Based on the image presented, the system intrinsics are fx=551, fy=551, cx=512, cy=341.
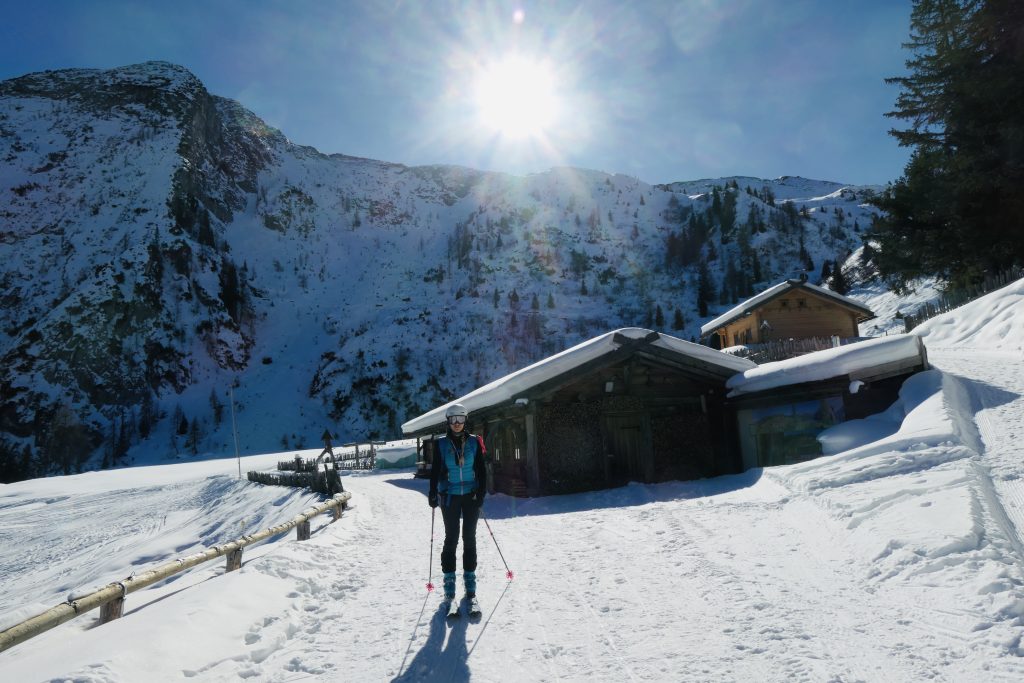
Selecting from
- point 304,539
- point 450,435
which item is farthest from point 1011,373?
point 304,539

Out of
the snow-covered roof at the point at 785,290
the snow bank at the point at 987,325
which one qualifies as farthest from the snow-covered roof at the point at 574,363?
the snow-covered roof at the point at 785,290

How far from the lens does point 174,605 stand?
561 centimetres

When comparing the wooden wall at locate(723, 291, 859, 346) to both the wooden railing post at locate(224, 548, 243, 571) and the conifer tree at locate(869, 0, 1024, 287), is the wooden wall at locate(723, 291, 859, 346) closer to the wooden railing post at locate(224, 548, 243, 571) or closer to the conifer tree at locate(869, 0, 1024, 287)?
the conifer tree at locate(869, 0, 1024, 287)

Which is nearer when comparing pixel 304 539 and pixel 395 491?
pixel 304 539

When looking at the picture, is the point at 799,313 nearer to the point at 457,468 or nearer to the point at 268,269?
the point at 457,468

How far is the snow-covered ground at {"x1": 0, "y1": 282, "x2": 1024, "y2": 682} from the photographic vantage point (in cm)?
397

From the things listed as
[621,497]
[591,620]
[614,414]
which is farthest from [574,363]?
[591,620]

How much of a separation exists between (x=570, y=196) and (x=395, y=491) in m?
105

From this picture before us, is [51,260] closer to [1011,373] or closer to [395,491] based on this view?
[395,491]

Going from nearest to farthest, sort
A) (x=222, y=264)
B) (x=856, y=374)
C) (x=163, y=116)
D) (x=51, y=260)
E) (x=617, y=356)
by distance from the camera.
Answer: (x=856, y=374) → (x=617, y=356) → (x=51, y=260) → (x=222, y=264) → (x=163, y=116)

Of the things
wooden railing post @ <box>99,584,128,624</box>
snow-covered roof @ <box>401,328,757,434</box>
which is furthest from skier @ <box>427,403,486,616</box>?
snow-covered roof @ <box>401,328,757,434</box>

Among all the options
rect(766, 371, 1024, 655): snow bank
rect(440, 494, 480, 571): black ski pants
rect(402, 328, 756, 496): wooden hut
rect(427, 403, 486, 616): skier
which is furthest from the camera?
rect(402, 328, 756, 496): wooden hut

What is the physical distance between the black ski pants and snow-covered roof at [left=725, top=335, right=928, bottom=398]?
9645mm

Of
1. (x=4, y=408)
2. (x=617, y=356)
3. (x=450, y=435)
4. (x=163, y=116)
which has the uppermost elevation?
(x=163, y=116)
